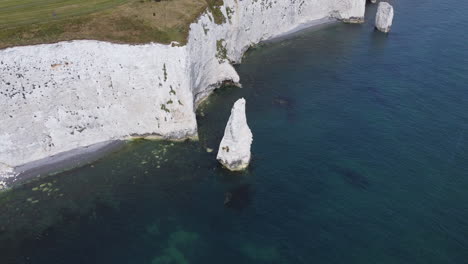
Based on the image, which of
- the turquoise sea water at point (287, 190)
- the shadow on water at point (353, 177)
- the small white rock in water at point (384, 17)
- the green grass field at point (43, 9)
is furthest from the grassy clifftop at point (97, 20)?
the small white rock in water at point (384, 17)

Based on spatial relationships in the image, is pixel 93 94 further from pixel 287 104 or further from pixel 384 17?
pixel 384 17

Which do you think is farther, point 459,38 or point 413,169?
point 459,38

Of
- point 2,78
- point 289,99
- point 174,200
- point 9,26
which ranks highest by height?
point 9,26

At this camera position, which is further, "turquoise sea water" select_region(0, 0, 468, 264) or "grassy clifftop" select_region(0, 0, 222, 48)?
"grassy clifftop" select_region(0, 0, 222, 48)

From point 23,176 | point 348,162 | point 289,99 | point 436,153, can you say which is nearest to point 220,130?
point 289,99

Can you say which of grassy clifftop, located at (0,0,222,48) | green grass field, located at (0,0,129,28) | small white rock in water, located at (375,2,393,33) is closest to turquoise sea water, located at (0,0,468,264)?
grassy clifftop, located at (0,0,222,48)

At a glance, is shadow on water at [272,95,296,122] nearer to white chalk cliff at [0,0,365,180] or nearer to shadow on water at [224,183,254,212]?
white chalk cliff at [0,0,365,180]

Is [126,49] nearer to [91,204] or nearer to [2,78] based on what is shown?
[2,78]
